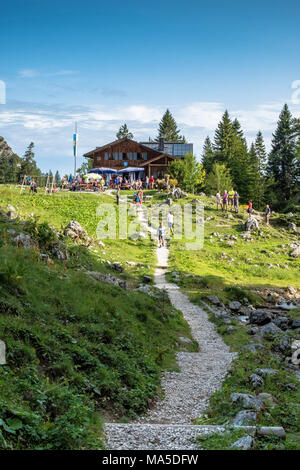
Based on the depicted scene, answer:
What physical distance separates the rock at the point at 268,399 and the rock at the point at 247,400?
0.29 metres

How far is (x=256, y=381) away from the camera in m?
11.7

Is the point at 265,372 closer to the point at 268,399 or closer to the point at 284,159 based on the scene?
the point at 268,399

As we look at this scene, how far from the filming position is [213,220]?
46000 mm

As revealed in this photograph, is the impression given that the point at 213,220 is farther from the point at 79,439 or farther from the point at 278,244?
the point at 79,439

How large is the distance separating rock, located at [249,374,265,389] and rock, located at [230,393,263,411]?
3.60ft

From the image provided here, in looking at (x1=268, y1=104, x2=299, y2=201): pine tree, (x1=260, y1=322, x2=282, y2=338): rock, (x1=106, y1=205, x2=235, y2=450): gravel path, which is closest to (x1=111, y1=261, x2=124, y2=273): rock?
(x1=106, y1=205, x2=235, y2=450): gravel path

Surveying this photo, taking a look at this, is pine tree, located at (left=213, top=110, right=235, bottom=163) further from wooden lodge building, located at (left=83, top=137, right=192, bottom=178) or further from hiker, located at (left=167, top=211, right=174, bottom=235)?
hiker, located at (left=167, top=211, right=174, bottom=235)

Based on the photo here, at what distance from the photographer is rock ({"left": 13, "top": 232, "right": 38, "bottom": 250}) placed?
18.0 meters

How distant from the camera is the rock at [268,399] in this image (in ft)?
33.9

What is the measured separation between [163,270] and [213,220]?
17.0 metres

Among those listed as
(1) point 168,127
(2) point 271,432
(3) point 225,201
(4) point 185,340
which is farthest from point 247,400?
(1) point 168,127

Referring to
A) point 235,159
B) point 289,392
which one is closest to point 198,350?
point 289,392

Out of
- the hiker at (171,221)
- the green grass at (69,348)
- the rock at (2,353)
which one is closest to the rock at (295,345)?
the green grass at (69,348)

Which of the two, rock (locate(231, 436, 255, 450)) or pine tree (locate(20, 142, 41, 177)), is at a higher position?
pine tree (locate(20, 142, 41, 177))
